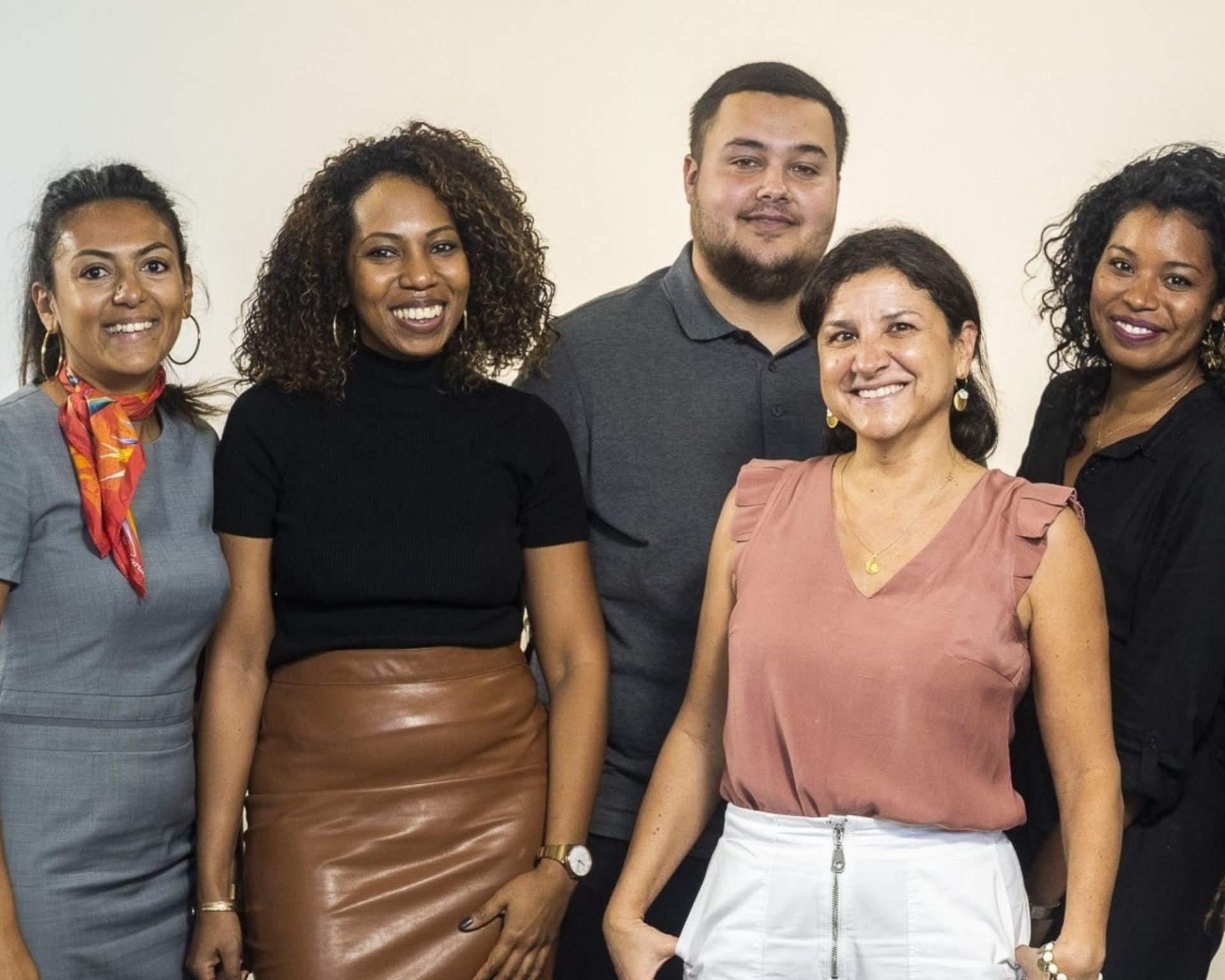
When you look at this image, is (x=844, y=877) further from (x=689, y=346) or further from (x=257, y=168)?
(x=257, y=168)

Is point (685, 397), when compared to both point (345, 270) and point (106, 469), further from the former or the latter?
point (106, 469)

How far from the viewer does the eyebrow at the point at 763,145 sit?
2.91 m

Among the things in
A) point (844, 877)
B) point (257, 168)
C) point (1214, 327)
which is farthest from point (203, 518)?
point (257, 168)

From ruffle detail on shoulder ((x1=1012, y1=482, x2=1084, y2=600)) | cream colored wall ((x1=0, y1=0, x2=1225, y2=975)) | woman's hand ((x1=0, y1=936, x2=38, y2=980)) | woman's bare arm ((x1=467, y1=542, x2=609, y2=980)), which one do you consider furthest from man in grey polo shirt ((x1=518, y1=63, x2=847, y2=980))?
cream colored wall ((x1=0, y1=0, x2=1225, y2=975))

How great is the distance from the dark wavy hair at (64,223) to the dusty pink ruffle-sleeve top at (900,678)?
3.13 ft

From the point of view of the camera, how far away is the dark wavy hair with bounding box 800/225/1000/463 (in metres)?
2.29

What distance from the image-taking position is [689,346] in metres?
2.89

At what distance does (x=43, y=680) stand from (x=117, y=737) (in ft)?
0.42

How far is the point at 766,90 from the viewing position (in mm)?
2945

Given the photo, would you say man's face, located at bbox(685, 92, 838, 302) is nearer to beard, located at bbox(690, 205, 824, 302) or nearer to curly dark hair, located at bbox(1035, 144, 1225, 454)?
beard, located at bbox(690, 205, 824, 302)

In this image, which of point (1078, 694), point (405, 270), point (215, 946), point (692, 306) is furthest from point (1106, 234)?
point (215, 946)

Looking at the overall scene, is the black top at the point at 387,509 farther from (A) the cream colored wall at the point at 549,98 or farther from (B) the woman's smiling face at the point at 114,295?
(A) the cream colored wall at the point at 549,98

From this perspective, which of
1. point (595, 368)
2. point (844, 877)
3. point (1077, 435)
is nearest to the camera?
point (844, 877)

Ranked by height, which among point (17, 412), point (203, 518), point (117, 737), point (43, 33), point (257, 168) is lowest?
point (117, 737)
